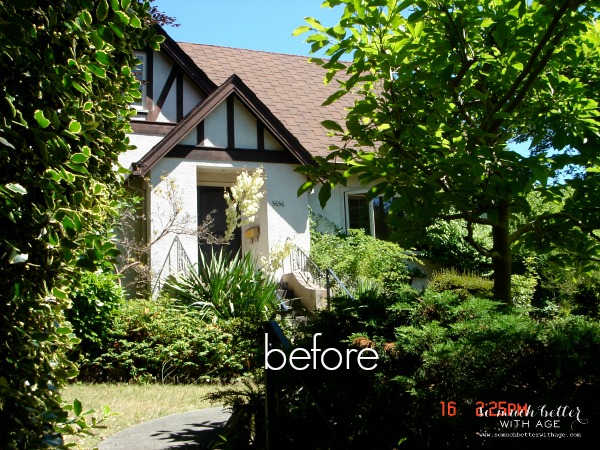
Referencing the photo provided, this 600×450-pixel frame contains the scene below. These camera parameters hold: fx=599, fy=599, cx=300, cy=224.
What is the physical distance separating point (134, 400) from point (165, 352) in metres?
2.05

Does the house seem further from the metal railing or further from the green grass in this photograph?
the green grass

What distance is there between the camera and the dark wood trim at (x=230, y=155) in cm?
1428

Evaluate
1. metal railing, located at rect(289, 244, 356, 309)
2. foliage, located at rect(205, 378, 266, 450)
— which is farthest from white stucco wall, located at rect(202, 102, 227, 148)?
foliage, located at rect(205, 378, 266, 450)

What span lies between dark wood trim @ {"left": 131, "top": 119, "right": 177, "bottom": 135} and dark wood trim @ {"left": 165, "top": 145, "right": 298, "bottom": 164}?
897mm

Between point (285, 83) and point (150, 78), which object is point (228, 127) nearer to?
point (150, 78)

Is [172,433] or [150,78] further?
[150,78]

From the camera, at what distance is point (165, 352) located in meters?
9.87

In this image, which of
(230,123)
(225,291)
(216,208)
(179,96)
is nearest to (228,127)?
(230,123)

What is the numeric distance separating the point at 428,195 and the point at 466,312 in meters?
0.79

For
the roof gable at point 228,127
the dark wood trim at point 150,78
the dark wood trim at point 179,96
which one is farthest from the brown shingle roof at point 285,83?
the dark wood trim at point 150,78

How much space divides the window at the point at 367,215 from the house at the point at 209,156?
40 millimetres

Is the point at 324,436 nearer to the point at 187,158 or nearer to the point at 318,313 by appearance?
the point at 318,313

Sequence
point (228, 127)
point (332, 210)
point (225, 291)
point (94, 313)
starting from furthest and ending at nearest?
1. point (332, 210)
2. point (228, 127)
3. point (225, 291)
4. point (94, 313)

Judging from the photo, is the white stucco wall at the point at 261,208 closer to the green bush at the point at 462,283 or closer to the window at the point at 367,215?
the window at the point at 367,215
